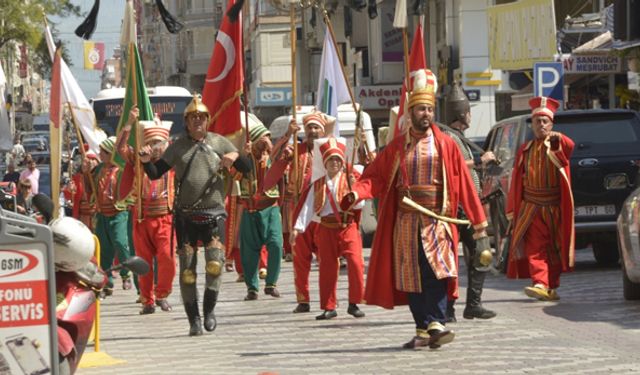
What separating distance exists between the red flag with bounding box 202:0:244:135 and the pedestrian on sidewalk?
3.38 feet

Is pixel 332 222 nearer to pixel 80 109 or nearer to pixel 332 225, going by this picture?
pixel 332 225

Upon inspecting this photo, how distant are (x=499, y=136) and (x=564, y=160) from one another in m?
4.72

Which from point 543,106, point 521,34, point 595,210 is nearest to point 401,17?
point 543,106

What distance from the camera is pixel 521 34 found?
3275 cm

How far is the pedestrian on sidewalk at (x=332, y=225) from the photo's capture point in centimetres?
1434

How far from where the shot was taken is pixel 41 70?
2840 inches

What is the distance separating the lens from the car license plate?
1861 cm

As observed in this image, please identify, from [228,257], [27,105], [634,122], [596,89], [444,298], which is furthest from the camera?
[27,105]

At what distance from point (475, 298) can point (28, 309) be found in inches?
282

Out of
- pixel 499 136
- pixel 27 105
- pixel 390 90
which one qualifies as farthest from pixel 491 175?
pixel 27 105

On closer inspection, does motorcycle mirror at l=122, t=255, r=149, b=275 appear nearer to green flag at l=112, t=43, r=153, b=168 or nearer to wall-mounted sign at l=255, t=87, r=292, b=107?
green flag at l=112, t=43, r=153, b=168

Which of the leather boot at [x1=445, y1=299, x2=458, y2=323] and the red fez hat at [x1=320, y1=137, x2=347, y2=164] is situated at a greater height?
the red fez hat at [x1=320, y1=137, x2=347, y2=164]

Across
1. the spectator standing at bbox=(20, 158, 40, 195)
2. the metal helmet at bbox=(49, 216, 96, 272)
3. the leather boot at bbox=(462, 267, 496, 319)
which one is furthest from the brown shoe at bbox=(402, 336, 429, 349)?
the spectator standing at bbox=(20, 158, 40, 195)

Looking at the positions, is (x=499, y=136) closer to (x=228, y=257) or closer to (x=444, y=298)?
(x=228, y=257)
